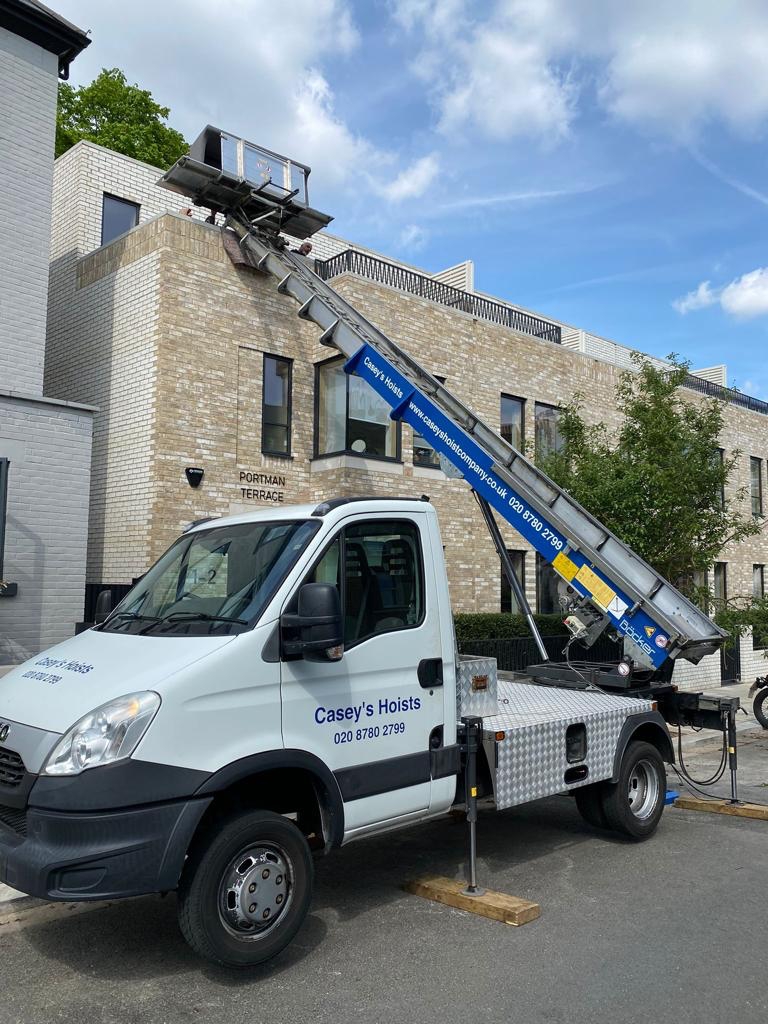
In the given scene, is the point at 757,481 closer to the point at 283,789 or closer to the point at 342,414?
the point at 342,414

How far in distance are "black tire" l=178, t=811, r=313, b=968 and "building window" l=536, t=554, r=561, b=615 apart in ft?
46.3

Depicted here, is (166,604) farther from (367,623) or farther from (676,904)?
(676,904)

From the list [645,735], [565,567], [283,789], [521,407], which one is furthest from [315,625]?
[521,407]

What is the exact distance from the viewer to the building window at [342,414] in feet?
48.5

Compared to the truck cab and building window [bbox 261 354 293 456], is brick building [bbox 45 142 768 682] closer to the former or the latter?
building window [bbox 261 354 293 456]

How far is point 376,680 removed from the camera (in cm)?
504

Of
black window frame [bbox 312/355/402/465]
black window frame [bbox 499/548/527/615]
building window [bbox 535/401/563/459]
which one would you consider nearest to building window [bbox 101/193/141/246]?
black window frame [bbox 312/355/402/465]

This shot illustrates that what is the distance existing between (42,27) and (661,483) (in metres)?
10.8

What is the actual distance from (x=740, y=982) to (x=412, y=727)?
2.11m

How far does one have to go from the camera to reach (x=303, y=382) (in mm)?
14750

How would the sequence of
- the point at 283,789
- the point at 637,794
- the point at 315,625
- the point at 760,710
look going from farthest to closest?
the point at 760,710
the point at 637,794
the point at 283,789
the point at 315,625

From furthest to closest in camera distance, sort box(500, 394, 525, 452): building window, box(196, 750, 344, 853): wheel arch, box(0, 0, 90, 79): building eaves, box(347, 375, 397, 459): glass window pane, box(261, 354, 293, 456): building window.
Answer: box(500, 394, 525, 452): building window, box(347, 375, 397, 459): glass window pane, box(261, 354, 293, 456): building window, box(0, 0, 90, 79): building eaves, box(196, 750, 344, 853): wheel arch

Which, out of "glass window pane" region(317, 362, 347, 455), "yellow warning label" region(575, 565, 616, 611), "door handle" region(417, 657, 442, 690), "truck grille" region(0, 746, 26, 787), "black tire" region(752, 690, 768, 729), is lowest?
"black tire" region(752, 690, 768, 729)

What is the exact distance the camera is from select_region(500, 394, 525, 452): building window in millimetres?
18011
